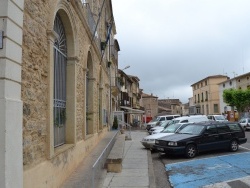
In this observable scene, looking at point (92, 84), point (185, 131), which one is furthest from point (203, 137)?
point (92, 84)

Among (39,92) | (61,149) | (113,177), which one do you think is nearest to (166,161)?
(113,177)

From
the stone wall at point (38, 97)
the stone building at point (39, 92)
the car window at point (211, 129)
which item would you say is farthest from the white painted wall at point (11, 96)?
the car window at point (211, 129)

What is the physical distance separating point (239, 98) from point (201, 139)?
39.4 metres

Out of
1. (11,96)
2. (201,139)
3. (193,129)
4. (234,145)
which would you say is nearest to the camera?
(11,96)

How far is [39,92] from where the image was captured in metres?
6.17

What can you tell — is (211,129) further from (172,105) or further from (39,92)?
(172,105)

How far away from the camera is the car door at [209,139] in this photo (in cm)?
1473

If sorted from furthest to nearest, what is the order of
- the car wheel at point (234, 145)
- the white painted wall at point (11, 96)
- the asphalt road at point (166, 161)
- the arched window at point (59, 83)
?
1. the car wheel at point (234, 145)
2. the asphalt road at point (166, 161)
3. the arched window at point (59, 83)
4. the white painted wall at point (11, 96)

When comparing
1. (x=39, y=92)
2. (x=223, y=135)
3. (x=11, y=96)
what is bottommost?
(x=223, y=135)

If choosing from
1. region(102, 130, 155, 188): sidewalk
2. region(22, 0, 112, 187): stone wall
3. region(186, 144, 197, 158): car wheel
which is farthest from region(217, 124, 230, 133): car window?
region(22, 0, 112, 187): stone wall

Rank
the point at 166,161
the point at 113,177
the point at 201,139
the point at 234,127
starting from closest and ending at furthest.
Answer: the point at 113,177 < the point at 166,161 < the point at 201,139 < the point at 234,127

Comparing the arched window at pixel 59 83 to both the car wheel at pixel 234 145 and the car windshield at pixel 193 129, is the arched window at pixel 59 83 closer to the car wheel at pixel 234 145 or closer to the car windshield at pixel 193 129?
the car windshield at pixel 193 129

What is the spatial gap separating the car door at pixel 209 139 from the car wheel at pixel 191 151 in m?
0.33

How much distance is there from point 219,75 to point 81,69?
223ft
